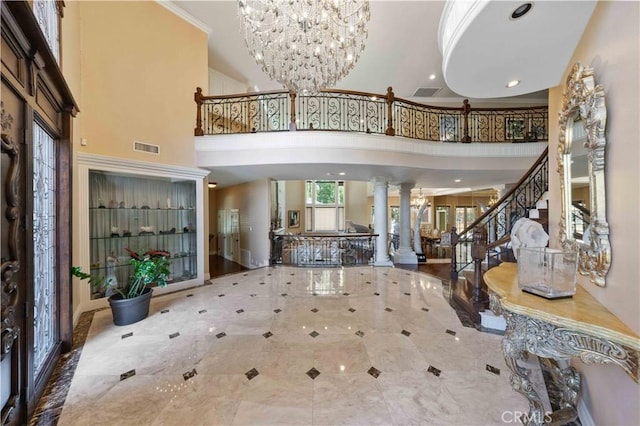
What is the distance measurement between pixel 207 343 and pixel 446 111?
22.0 feet

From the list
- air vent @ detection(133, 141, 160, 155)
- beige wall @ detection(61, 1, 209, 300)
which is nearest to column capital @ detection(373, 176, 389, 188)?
beige wall @ detection(61, 1, 209, 300)

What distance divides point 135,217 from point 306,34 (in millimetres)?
4307

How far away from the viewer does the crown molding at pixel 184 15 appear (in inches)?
183

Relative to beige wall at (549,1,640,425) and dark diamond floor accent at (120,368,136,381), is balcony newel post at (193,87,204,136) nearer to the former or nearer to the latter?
dark diamond floor accent at (120,368,136,381)

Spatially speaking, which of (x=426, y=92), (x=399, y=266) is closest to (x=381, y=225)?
(x=399, y=266)

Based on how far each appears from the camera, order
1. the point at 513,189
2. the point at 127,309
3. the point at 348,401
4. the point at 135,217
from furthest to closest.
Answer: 1. the point at 135,217
2. the point at 513,189
3. the point at 127,309
4. the point at 348,401

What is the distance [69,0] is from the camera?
11.0ft

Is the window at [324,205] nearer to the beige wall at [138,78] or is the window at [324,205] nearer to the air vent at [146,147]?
the beige wall at [138,78]

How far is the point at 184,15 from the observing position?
4.93m

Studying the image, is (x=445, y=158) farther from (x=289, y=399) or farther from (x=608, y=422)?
(x=289, y=399)

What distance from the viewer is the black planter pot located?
10.6 feet

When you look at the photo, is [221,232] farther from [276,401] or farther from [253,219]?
[276,401]

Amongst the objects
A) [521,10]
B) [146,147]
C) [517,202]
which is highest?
[146,147]

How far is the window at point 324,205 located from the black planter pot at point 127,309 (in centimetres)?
955
